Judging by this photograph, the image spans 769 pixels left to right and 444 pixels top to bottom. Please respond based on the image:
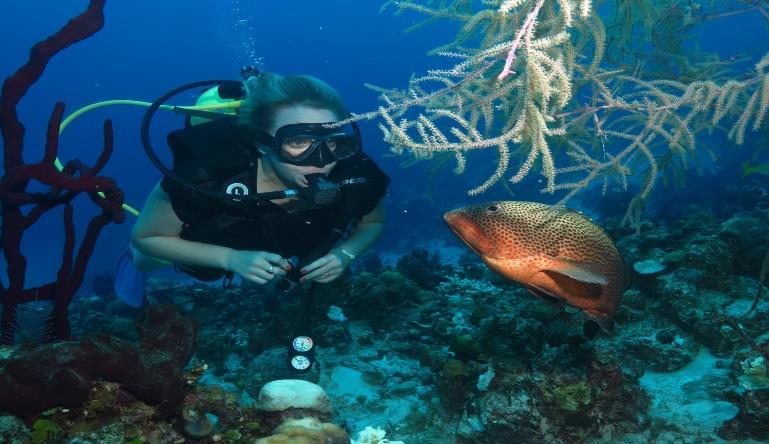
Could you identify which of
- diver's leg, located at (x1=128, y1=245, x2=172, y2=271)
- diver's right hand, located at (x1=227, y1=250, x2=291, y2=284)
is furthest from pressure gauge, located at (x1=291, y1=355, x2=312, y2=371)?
diver's leg, located at (x1=128, y1=245, x2=172, y2=271)

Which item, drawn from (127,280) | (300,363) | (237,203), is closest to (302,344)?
(300,363)

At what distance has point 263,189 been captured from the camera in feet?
12.1

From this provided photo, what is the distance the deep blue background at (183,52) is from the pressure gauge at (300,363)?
36.1 meters

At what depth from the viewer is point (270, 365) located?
438 centimetres

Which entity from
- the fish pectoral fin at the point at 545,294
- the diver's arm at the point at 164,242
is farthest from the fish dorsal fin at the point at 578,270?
the diver's arm at the point at 164,242

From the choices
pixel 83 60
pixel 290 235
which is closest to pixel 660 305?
pixel 290 235

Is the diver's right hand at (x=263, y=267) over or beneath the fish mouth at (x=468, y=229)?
beneath

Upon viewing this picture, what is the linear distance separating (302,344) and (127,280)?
3.68m

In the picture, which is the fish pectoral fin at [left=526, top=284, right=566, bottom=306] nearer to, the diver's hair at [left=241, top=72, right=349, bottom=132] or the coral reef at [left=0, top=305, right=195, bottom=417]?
the coral reef at [left=0, top=305, right=195, bottom=417]

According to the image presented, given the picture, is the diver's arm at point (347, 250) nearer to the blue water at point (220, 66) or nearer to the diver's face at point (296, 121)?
the diver's face at point (296, 121)

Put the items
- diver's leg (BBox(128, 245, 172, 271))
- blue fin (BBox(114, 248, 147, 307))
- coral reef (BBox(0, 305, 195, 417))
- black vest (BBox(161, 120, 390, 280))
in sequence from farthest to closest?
blue fin (BBox(114, 248, 147, 307)) → diver's leg (BBox(128, 245, 172, 271)) → black vest (BBox(161, 120, 390, 280)) → coral reef (BBox(0, 305, 195, 417))

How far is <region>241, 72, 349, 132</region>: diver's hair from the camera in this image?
3369 millimetres

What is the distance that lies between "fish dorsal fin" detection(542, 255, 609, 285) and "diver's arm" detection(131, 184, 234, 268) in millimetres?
2573

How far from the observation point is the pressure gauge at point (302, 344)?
11.9 feet
